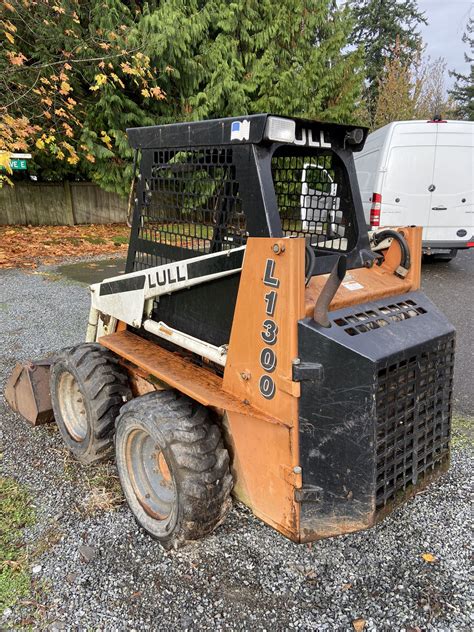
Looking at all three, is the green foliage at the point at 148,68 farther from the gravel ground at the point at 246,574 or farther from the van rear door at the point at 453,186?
the gravel ground at the point at 246,574

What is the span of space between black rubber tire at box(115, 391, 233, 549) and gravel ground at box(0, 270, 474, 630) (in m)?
0.21

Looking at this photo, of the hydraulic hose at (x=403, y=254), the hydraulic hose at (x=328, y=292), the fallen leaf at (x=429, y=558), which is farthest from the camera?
the hydraulic hose at (x=403, y=254)

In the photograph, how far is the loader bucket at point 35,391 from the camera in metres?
3.56

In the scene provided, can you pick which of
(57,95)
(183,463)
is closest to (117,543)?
(183,463)

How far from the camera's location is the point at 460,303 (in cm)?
736

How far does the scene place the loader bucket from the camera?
3557 millimetres

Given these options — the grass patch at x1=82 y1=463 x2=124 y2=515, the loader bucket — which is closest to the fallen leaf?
the grass patch at x1=82 y1=463 x2=124 y2=515

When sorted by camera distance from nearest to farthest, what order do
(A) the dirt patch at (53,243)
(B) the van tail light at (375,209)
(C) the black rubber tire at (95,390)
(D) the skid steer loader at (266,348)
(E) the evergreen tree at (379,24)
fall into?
(D) the skid steer loader at (266,348), (C) the black rubber tire at (95,390), (B) the van tail light at (375,209), (A) the dirt patch at (53,243), (E) the evergreen tree at (379,24)

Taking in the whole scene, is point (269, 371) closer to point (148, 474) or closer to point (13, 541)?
point (148, 474)

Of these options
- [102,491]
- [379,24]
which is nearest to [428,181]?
[102,491]

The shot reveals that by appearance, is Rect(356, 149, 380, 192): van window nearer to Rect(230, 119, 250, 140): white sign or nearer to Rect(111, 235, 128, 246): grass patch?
Rect(111, 235, 128, 246): grass patch

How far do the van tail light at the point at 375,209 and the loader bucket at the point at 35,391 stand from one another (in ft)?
21.3

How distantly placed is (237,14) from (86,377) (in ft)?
39.2

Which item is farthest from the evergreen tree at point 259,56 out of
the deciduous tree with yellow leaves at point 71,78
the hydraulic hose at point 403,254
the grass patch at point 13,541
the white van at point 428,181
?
the grass patch at point 13,541
